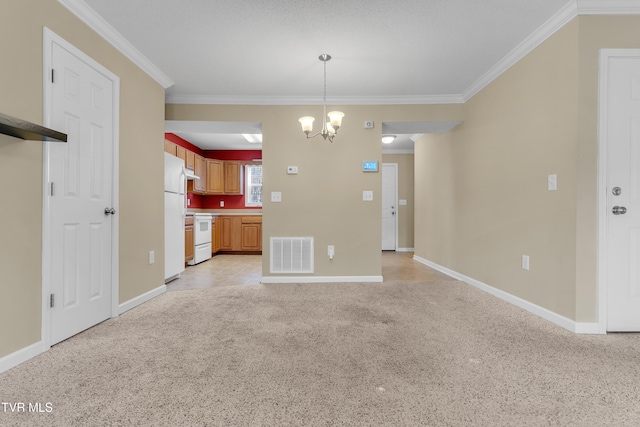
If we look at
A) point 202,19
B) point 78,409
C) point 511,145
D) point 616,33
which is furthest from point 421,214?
point 78,409

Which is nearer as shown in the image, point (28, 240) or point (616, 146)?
point (28, 240)

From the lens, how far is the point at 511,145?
2.93 m

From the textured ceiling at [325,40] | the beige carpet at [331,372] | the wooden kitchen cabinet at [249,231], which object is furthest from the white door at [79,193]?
the wooden kitchen cabinet at [249,231]

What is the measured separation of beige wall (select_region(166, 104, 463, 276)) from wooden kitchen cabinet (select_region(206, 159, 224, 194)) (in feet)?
10.0

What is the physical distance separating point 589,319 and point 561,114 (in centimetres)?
159

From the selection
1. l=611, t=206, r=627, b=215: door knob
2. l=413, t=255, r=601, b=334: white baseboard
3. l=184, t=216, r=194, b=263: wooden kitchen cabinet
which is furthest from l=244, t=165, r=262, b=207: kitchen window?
l=611, t=206, r=627, b=215: door knob

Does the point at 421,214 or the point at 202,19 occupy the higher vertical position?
the point at 202,19

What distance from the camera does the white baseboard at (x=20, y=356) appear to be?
163 centimetres

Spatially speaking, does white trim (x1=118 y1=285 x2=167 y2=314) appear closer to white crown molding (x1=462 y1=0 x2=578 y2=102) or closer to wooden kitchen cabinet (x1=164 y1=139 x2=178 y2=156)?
wooden kitchen cabinet (x1=164 y1=139 x2=178 y2=156)

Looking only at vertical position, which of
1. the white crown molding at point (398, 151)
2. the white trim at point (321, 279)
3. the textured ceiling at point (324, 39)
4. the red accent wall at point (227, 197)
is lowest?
the white trim at point (321, 279)

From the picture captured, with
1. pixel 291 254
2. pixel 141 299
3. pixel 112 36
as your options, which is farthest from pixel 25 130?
pixel 291 254

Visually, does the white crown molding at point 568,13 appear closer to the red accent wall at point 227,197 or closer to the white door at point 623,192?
the white door at point 623,192

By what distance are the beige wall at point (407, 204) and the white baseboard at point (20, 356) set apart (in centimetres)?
641

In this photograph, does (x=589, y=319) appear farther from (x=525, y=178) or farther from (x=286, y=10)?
(x=286, y=10)
